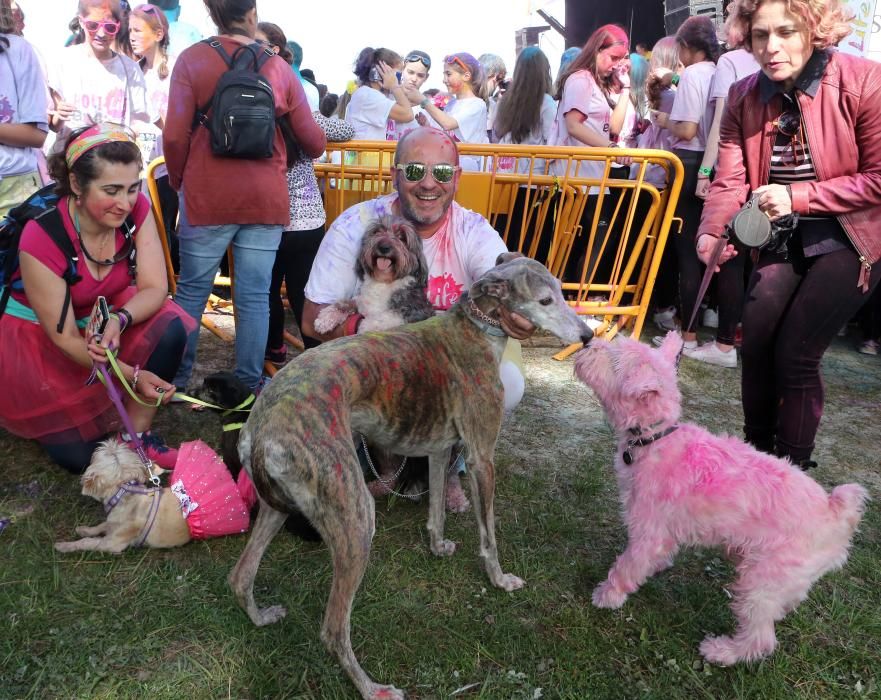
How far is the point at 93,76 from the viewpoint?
4906mm

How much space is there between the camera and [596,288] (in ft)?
18.3

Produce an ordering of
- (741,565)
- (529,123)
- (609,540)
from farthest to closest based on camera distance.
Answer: (529,123) → (609,540) → (741,565)

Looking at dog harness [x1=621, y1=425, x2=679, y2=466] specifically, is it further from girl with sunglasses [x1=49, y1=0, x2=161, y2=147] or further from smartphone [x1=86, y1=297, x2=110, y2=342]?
girl with sunglasses [x1=49, y1=0, x2=161, y2=147]

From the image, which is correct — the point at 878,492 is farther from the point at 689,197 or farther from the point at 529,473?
the point at 689,197

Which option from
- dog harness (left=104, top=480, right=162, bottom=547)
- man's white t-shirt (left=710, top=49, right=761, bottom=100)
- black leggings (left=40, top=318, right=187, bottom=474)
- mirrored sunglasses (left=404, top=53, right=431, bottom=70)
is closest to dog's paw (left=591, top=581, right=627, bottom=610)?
dog harness (left=104, top=480, right=162, bottom=547)

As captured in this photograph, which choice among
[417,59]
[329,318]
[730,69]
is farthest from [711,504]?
[417,59]

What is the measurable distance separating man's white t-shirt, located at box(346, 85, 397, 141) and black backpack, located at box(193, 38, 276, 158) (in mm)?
2422

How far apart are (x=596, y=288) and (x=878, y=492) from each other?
262cm

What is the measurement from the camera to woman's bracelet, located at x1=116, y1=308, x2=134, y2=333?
315 cm

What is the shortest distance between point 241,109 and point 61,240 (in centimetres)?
116

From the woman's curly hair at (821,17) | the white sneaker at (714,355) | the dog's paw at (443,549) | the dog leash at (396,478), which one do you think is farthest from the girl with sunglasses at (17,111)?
the white sneaker at (714,355)

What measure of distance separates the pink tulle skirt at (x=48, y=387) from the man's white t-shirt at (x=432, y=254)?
1.04 m

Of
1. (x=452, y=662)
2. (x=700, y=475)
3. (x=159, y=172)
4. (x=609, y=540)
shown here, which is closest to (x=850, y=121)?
(x=700, y=475)

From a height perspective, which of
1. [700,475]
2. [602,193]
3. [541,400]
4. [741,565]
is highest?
[602,193]
